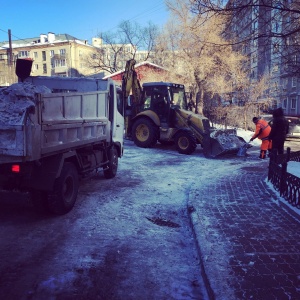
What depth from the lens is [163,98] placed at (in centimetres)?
1366

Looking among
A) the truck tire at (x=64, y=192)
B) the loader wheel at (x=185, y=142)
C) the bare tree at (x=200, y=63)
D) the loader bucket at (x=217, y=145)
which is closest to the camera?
the truck tire at (x=64, y=192)

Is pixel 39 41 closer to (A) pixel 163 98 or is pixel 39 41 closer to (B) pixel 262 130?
(A) pixel 163 98

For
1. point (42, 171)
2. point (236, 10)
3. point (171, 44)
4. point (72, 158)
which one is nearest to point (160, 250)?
point (42, 171)

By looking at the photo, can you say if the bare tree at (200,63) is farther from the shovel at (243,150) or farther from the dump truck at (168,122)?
the shovel at (243,150)

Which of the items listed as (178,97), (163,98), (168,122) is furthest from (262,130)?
(163,98)

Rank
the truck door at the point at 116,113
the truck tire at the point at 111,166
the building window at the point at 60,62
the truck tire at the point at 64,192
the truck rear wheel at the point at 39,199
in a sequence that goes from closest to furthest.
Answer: the truck rear wheel at the point at 39,199
the truck tire at the point at 64,192
the truck door at the point at 116,113
the truck tire at the point at 111,166
the building window at the point at 60,62

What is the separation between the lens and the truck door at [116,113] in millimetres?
8344

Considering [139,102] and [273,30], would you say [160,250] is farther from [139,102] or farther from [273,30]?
[139,102]

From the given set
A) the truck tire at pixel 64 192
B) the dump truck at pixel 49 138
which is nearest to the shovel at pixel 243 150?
the dump truck at pixel 49 138

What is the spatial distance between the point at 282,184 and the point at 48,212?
4.66 metres

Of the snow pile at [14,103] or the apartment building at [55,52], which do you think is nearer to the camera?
the snow pile at [14,103]

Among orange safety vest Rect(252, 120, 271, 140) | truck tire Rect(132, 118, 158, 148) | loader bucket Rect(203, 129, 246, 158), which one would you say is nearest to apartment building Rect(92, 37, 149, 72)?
truck tire Rect(132, 118, 158, 148)

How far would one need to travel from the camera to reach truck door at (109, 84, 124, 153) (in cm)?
834

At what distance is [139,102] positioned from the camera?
14.5 m
